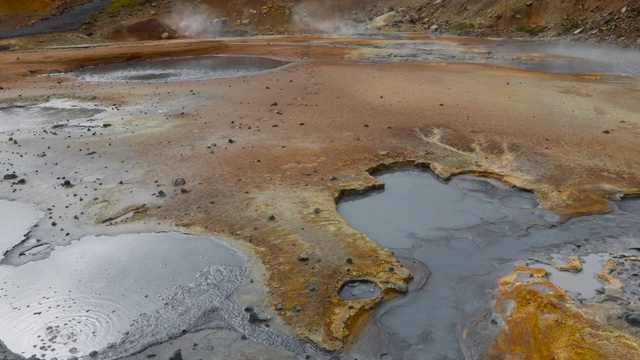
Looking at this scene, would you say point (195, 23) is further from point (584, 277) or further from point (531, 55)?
point (584, 277)

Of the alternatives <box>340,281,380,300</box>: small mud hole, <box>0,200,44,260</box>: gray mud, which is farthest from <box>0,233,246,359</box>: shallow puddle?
<box>340,281,380,300</box>: small mud hole

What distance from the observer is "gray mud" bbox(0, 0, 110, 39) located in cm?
3094

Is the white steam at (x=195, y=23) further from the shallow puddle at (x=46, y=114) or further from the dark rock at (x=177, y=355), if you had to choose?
the dark rock at (x=177, y=355)

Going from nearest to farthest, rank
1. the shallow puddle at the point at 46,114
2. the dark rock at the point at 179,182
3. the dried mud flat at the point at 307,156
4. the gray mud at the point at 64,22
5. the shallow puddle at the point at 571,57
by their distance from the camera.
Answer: the dried mud flat at the point at 307,156 → the dark rock at the point at 179,182 → the shallow puddle at the point at 46,114 → the shallow puddle at the point at 571,57 → the gray mud at the point at 64,22

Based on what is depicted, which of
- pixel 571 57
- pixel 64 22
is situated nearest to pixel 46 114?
pixel 571 57

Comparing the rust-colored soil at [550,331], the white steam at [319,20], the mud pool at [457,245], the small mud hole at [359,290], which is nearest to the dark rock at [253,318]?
the small mud hole at [359,290]

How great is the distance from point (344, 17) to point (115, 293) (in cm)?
3325

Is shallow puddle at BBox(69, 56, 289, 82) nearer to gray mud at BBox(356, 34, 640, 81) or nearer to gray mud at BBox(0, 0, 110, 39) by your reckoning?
gray mud at BBox(356, 34, 640, 81)

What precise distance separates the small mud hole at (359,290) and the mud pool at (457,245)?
0.25 meters

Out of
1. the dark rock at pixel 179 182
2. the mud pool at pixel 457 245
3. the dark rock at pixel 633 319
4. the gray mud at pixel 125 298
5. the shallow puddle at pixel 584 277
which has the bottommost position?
the mud pool at pixel 457 245

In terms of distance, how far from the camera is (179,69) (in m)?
20.7

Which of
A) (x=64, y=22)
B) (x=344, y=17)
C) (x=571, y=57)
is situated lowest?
(x=571, y=57)

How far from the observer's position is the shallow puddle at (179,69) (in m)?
18.9

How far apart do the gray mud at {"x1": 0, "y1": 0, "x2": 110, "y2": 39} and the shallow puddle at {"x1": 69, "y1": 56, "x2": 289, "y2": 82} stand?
480 inches
